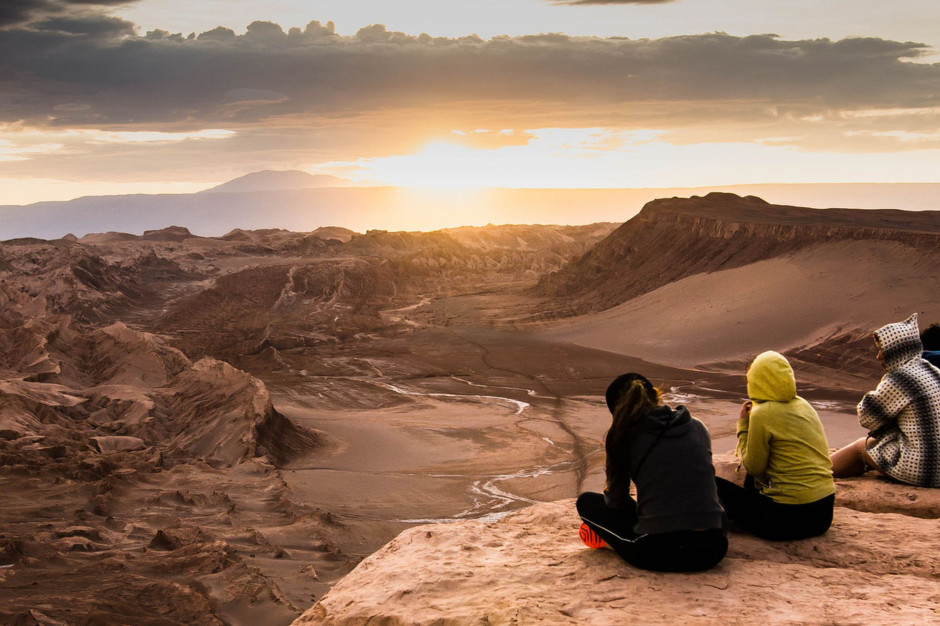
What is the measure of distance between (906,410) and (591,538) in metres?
2.09

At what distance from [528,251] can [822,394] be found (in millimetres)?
39805

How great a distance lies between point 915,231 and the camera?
2511 centimetres

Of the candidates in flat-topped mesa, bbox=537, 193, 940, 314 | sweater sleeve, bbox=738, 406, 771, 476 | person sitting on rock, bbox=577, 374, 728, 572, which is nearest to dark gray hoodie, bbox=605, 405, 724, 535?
person sitting on rock, bbox=577, 374, 728, 572

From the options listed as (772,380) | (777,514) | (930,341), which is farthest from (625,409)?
(930,341)

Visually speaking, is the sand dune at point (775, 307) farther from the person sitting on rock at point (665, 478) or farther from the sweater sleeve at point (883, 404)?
the person sitting on rock at point (665, 478)

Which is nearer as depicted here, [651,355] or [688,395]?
[688,395]

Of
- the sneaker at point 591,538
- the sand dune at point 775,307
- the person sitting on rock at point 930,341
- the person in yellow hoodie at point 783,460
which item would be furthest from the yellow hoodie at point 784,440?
the sand dune at point 775,307

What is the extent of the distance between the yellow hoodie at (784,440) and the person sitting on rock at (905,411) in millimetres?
721

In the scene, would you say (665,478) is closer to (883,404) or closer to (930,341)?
(883,404)

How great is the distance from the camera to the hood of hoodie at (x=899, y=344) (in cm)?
472

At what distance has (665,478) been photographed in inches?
142

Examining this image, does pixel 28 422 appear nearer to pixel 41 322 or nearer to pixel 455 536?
pixel 41 322

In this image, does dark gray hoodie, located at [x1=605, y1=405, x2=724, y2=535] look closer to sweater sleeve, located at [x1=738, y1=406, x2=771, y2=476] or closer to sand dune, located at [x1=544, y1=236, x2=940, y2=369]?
sweater sleeve, located at [x1=738, y1=406, x2=771, y2=476]

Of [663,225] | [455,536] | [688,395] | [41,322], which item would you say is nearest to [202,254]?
[663,225]
